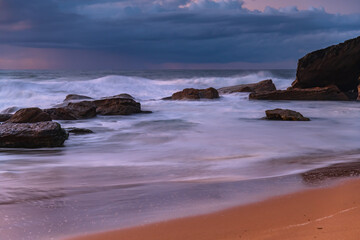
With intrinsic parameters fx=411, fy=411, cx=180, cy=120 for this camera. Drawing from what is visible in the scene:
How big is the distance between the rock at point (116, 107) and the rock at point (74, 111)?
485 mm

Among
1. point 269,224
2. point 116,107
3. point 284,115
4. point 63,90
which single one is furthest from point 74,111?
point 63,90

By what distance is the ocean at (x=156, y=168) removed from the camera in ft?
9.24

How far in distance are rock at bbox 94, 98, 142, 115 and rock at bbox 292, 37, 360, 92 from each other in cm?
683

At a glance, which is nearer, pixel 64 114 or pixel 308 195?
pixel 308 195

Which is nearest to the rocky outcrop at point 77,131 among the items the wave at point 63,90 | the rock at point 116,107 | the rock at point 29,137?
the rock at point 29,137

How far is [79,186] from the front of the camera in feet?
12.4

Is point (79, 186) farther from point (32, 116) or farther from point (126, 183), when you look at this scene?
point (32, 116)

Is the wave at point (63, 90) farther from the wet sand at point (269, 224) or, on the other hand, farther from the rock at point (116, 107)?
the wet sand at point (269, 224)

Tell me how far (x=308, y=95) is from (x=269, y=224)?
13693mm

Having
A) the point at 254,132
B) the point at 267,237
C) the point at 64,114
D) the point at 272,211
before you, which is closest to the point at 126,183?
the point at 272,211

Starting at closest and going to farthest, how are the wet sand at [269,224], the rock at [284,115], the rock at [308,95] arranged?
the wet sand at [269,224] → the rock at [284,115] → the rock at [308,95]

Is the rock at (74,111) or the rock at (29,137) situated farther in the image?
the rock at (74,111)

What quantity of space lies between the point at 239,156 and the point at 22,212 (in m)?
3.24

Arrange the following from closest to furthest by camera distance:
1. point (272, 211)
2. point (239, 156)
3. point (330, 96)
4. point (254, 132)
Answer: point (272, 211), point (239, 156), point (254, 132), point (330, 96)
